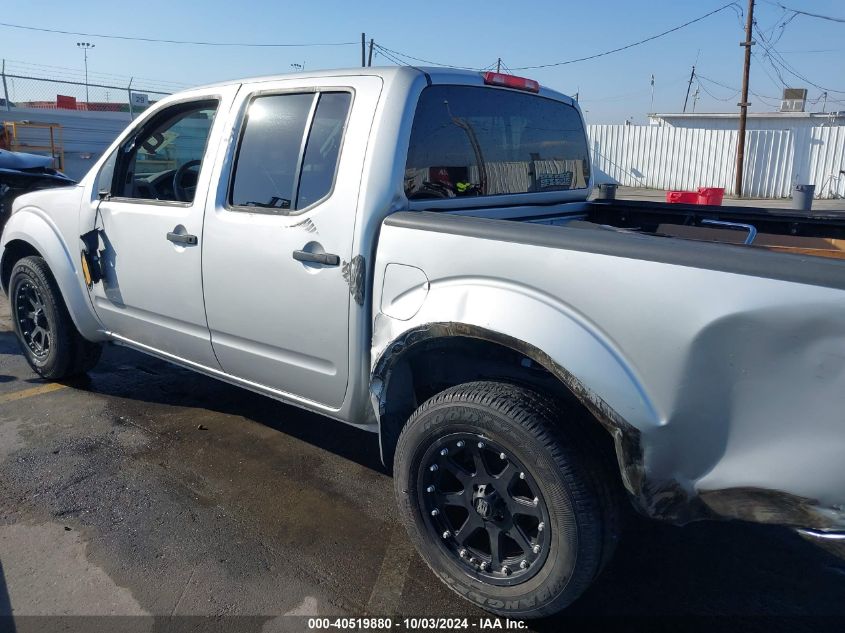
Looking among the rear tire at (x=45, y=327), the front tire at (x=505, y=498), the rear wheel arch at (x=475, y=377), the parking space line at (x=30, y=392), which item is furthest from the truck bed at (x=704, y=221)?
the parking space line at (x=30, y=392)

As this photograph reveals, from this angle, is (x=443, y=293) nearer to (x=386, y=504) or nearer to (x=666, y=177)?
(x=386, y=504)

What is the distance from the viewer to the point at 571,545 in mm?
2324

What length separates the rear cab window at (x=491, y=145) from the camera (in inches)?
121

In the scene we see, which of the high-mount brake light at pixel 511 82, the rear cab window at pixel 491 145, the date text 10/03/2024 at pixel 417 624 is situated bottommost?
the date text 10/03/2024 at pixel 417 624

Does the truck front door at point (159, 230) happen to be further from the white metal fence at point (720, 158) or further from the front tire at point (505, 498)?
the white metal fence at point (720, 158)

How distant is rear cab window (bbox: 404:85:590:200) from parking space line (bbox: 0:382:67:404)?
332cm

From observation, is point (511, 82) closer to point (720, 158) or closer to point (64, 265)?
point (64, 265)

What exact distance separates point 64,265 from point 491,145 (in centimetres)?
275

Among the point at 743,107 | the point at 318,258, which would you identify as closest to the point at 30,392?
the point at 318,258

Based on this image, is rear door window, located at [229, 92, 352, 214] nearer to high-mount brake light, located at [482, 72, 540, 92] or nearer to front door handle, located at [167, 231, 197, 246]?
front door handle, located at [167, 231, 197, 246]

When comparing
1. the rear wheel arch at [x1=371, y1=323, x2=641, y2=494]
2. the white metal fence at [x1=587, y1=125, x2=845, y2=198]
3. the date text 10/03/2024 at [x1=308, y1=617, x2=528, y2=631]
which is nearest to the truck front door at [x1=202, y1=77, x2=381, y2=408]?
the rear wheel arch at [x1=371, y1=323, x2=641, y2=494]

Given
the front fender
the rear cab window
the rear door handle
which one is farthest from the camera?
the front fender

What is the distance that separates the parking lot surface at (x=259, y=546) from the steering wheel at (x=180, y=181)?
140 centimetres

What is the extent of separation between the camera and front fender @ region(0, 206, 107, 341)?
14.3 feet
